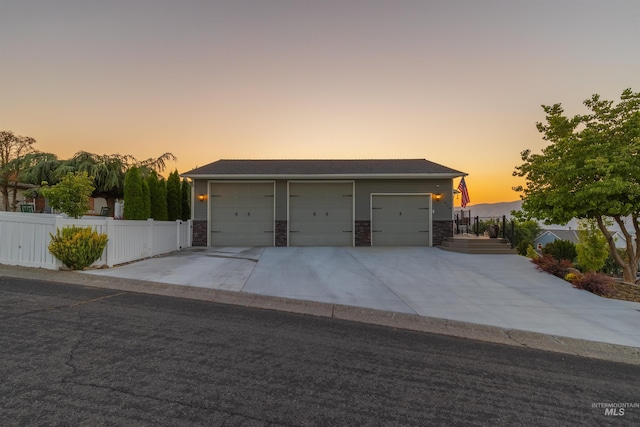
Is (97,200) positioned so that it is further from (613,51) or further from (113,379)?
(613,51)

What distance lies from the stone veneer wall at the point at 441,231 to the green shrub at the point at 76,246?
1218 centimetres

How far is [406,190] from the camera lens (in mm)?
13430

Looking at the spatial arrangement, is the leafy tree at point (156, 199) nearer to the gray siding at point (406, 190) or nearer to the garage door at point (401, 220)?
the gray siding at point (406, 190)

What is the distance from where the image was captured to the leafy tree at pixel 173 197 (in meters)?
13.5

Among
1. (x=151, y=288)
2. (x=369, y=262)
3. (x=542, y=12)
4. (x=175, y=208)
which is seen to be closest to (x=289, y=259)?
(x=369, y=262)

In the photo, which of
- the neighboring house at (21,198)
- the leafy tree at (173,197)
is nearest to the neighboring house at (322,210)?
the leafy tree at (173,197)

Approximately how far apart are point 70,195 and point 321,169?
9.25m

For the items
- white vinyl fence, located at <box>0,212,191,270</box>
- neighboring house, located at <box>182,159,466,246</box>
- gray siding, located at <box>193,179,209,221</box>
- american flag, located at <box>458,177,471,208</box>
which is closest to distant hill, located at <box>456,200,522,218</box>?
american flag, located at <box>458,177,471,208</box>

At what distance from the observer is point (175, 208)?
1362cm

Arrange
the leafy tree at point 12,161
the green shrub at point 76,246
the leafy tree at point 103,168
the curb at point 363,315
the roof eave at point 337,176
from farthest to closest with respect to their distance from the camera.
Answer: the leafy tree at point 12,161 < the leafy tree at point 103,168 < the roof eave at point 337,176 < the green shrub at point 76,246 < the curb at point 363,315

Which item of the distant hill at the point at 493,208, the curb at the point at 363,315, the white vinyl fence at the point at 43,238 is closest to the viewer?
the curb at the point at 363,315

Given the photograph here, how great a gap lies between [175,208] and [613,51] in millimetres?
17857

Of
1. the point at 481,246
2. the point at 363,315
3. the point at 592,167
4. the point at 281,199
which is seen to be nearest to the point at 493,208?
the point at 481,246

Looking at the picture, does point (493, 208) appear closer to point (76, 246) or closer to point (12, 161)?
point (76, 246)
